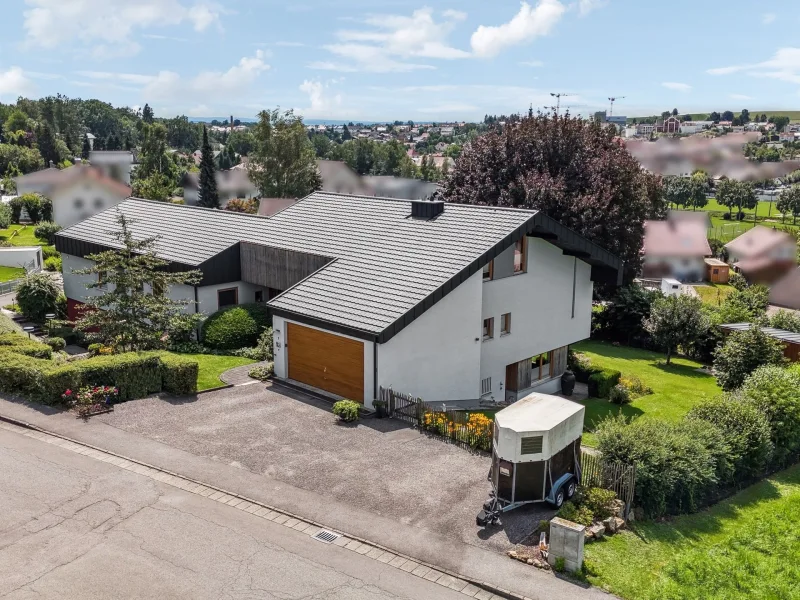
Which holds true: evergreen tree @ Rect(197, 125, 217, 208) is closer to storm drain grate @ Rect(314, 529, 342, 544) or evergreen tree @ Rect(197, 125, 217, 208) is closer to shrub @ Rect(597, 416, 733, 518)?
shrub @ Rect(597, 416, 733, 518)

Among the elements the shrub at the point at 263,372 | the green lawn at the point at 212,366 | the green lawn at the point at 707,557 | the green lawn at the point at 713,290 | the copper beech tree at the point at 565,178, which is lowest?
the green lawn at the point at 713,290

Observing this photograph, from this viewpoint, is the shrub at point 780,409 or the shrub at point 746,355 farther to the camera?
the shrub at point 746,355

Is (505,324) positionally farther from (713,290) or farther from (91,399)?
(713,290)

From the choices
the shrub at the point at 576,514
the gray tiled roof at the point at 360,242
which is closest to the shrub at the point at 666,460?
the shrub at the point at 576,514

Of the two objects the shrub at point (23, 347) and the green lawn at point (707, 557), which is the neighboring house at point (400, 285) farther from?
the green lawn at point (707, 557)

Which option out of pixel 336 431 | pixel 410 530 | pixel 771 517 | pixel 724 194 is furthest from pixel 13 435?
pixel 724 194

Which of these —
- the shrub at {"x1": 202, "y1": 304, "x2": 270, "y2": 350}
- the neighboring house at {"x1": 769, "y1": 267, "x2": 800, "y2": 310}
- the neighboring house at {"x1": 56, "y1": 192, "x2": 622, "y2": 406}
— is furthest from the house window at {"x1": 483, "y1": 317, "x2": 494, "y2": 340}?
the neighboring house at {"x1": 769, "y1": 267, "x2": 800, "y2": 310}

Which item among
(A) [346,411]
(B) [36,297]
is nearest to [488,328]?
(A) [346,411]
